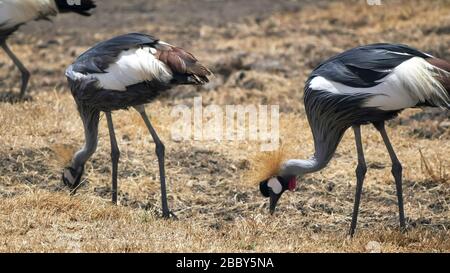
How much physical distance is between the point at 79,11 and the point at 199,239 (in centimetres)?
418

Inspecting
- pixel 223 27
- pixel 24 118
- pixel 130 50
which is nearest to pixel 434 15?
pixel 223 27

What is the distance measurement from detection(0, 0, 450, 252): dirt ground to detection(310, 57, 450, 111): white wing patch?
81cm

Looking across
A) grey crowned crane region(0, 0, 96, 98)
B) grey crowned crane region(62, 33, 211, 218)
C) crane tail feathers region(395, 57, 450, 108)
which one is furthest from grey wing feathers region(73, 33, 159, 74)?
grey crowned crane region(0, 0, 96, 98)

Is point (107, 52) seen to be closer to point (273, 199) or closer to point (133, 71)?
point (133, 71)

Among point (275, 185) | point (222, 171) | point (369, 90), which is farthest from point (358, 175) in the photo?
point (222, 171)

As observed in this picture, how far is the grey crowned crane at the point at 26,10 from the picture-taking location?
9.28 m

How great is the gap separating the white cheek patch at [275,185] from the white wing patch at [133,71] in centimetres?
99

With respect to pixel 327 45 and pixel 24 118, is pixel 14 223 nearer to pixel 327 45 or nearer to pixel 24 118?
pixel 24 118

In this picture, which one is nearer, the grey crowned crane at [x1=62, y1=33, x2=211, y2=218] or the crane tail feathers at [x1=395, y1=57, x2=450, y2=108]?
the crane tail feathers at [x1=395, y1=57, x2=450, y2=108]

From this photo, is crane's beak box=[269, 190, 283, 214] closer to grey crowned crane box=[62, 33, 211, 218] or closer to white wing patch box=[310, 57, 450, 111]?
grey crowned crane box=[62, 33, 211, 218]

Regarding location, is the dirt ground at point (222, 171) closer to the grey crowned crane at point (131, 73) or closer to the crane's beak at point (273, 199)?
the crane's beak at point (273, 199)

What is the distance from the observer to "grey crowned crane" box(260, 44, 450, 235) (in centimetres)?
578

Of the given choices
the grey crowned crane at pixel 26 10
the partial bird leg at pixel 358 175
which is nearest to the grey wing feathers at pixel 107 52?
the partial bird leg at pixel 358 175

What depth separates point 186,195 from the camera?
281 inches
